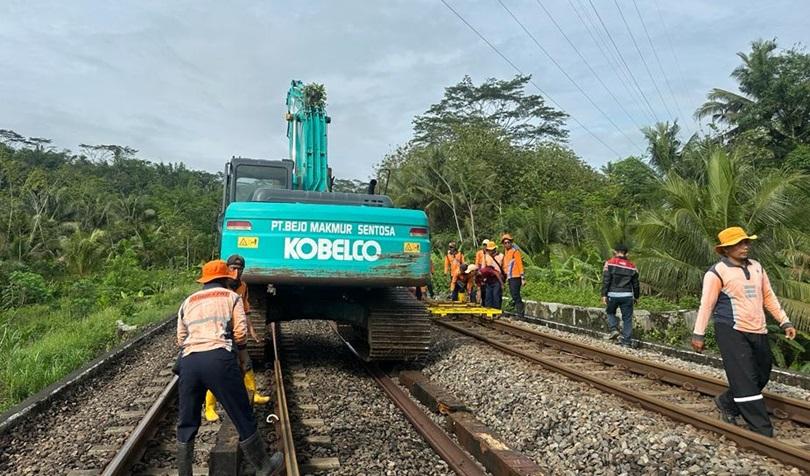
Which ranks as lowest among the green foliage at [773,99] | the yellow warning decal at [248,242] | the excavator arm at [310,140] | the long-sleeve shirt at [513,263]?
the long-sleeve shirt at [513,263]

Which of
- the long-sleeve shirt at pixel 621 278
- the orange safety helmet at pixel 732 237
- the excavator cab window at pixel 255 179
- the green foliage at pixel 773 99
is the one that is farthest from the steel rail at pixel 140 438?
the green foliage at pixel 773 99

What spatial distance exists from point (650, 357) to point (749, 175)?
8157mm

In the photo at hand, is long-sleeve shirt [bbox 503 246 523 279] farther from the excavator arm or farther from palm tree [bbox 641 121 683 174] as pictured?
palm tree [bbox 641 121 683 174]

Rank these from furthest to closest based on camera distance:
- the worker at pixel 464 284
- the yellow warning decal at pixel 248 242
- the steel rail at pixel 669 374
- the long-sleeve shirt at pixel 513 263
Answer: the worker at pixel 464 284, the long-sleeve shirt at pixel 513 263, the yellow warning decal at pixel 248 242, the steel rail at pixel 669 374

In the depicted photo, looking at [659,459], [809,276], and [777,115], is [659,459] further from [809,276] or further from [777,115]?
[777,115]

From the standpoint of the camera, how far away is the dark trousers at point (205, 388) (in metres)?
4.32

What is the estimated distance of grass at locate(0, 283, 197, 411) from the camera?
781 centimetres

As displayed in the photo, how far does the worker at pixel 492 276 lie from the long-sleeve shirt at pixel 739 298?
7.83m

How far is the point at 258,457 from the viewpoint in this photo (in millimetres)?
4422

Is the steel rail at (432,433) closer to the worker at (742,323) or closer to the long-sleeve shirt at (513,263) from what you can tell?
the worker at (742,323)

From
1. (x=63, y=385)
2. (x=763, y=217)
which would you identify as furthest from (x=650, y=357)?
(x=63, y=385)

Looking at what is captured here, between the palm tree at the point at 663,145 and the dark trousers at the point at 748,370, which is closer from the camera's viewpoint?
the dark trousers at the point at 748,370

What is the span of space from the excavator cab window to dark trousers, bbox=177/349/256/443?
557cm

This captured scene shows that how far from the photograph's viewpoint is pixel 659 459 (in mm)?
4531
